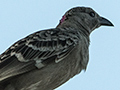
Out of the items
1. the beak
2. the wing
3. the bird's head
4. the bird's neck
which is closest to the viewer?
the wing

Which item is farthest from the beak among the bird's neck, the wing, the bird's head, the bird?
the wing

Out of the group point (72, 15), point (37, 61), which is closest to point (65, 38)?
point (37, 61)

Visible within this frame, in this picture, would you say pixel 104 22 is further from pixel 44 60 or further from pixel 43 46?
pixel 44 60

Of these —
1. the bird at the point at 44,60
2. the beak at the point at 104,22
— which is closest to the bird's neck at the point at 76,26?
the bird at the point at 44,60

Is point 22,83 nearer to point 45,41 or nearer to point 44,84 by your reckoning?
point 44,84

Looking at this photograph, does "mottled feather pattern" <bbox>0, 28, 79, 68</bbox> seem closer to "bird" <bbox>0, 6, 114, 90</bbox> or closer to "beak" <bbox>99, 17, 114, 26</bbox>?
"bird" <bbox>0, 6, 114, 90</bbox>

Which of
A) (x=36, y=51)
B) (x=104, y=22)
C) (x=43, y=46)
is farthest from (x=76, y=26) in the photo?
(x=36, y=51)
